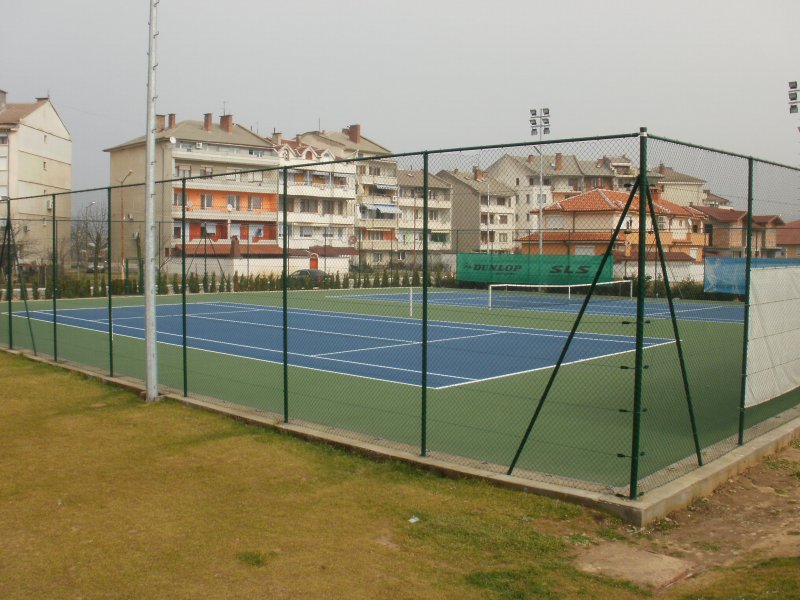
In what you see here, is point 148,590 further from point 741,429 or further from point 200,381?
point 200,381

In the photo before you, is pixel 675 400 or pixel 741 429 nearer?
pixel 741 429

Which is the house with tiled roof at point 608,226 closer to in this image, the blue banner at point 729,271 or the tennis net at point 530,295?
the blue banner at point 729,271

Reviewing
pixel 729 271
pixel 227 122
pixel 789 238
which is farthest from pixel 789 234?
pixel 227 122

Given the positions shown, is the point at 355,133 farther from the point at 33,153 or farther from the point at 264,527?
the point at 264,527

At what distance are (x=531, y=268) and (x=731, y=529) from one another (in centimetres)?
637

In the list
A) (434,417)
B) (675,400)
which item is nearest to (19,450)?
(434,417)

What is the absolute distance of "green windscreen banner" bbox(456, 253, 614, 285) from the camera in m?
9.01

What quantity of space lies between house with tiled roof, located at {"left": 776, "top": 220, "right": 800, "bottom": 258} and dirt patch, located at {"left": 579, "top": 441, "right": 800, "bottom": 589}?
360 cm

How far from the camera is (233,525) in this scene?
19.2 feet

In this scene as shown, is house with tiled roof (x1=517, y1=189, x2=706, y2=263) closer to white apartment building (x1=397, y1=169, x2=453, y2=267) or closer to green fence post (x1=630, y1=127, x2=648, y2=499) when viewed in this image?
green fence post (x1=630, y1=127, x2=648, y2=499)

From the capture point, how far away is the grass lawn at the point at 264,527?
482cm

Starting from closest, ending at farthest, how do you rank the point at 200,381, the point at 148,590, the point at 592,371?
the point at 148,590 < the point at 200,381 < the point at 592,371

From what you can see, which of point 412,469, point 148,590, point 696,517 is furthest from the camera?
point 412,469

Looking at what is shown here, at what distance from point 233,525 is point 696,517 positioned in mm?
3628
